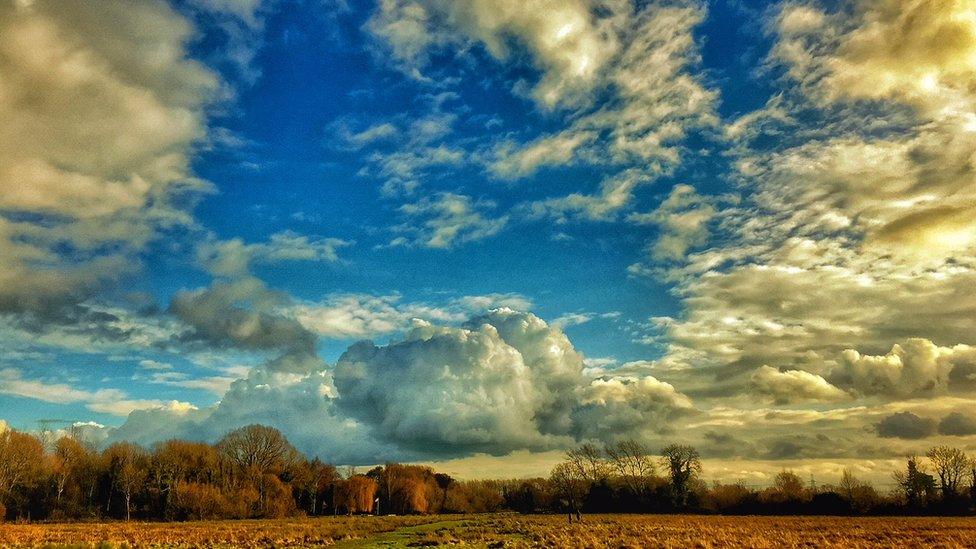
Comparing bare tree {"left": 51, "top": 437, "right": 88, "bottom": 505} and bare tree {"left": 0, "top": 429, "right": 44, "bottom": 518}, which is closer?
bare tree {"left": 0, "top": 429, "right": 44, "bottom": 518}

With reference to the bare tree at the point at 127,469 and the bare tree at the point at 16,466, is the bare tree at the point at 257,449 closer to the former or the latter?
the bare tree at the point at 127,469

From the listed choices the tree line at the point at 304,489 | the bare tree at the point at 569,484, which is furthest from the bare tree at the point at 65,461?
the bare tree at the point at 569,484

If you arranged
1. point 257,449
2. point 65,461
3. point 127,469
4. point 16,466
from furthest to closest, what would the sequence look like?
point 257,449 → point 65,461 → point 127,469 → point 16,466

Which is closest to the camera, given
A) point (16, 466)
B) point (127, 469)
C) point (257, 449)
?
point (16, 466)

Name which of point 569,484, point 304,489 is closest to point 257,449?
point 304,489

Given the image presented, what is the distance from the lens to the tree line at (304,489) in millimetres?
101250

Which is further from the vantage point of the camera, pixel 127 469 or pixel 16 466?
pixel 127 469

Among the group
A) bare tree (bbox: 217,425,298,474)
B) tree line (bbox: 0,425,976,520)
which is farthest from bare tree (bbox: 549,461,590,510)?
bare tree (bbox: 217,425,298,474)

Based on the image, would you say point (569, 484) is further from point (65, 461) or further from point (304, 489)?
point (65, 461)

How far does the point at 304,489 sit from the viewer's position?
128375 mm

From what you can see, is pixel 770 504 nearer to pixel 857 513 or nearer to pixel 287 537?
pixel 857 513

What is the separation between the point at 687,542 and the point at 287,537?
104ft

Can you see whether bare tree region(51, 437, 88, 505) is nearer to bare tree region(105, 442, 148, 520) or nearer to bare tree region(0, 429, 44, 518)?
bare tree region(0, 429, 44, 518)

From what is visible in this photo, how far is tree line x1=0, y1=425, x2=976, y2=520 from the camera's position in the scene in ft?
332
